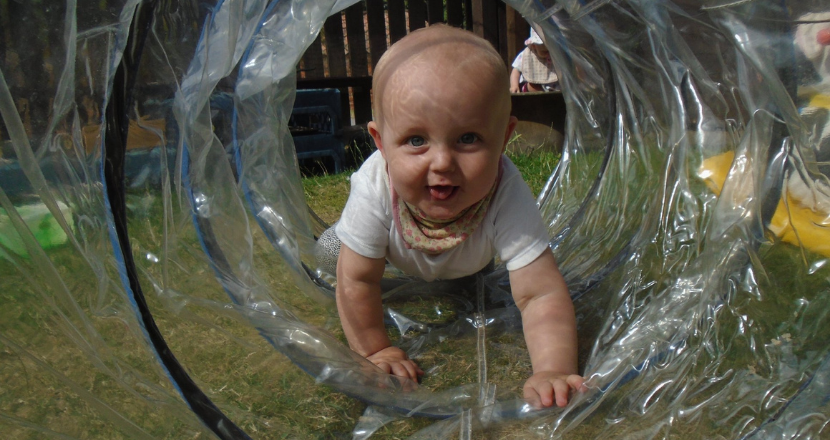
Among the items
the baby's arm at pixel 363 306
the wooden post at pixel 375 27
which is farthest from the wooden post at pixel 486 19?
the baby's arm at pixel 363 306

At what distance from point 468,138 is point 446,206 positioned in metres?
0.19

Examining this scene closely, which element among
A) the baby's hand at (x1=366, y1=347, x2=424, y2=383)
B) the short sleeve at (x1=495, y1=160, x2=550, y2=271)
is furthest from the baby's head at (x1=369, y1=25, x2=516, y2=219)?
the baby's hand at (x1=366, y1=347, x2=424, y2=383)

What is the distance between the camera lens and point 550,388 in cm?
164

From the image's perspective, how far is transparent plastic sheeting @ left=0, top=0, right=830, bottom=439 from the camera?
1326 mm

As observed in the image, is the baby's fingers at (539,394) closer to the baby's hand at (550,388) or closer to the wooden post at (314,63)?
the baby's hand at (550,388)

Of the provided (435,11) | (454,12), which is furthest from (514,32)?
(435,11)

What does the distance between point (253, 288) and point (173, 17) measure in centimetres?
77

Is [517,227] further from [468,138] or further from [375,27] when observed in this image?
[375,27]

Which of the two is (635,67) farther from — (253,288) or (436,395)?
(253,288)

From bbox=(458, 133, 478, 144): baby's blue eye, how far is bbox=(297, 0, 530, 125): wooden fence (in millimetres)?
4427

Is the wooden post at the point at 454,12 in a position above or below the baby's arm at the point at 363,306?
above

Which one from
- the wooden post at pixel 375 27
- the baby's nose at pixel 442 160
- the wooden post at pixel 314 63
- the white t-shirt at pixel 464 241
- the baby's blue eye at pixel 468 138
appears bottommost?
the white t-shirt at pixel 464 241

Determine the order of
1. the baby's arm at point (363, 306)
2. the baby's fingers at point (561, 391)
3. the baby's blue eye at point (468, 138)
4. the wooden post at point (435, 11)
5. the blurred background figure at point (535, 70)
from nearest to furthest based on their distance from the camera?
1. the baby's fingers at point (561, 391)
2. the baby's blue eye at point (468, 138)
3. the baby's arm at point (363, 306)
4. the blurred background figure at point (535, 70)
5. the wooden post at point (435, 11)

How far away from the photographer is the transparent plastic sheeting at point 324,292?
52.2 inches
